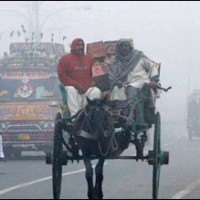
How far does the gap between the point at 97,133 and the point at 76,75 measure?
140 centimetres

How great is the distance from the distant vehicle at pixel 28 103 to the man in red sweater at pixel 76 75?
11395mm

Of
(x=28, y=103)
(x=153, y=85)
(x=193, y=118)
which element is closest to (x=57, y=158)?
(x=153, y=85)

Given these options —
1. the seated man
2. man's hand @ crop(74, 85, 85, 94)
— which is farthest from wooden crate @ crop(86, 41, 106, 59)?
man's hand @ crop(74, 85, 85, 94)

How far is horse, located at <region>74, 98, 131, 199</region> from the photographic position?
12.7 meters

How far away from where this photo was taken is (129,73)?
13.6m

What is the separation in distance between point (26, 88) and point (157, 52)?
22.8m

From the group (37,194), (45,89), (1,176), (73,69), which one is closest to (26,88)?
(45,89)

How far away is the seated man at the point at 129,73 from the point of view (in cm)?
1338

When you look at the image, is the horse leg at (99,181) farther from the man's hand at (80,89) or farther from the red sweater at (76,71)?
the red sweater at (76,71)

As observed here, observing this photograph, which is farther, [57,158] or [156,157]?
[156,157]

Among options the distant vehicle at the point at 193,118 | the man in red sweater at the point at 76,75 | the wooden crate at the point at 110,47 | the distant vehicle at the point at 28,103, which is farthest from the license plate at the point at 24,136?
the distant vehicle at the point at 193,118

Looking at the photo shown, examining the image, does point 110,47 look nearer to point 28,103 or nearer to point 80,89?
point 80,89

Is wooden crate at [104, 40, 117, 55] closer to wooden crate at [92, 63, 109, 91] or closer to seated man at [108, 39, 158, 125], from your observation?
seated man at [108, 39, 158, 125]

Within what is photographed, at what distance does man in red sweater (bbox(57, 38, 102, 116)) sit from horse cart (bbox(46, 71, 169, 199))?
14 cm
